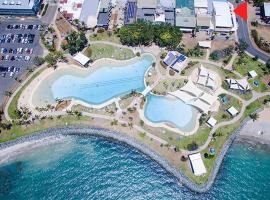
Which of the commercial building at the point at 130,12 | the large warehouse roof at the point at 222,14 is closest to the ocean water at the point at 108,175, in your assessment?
the large warehouse roof at the point at 222,14

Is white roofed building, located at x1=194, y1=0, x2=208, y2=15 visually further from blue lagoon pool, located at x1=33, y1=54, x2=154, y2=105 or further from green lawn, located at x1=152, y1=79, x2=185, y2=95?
green lawn, located at x1=152, y1=79, x2=185, y2=95

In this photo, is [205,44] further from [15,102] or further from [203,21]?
[15,102]

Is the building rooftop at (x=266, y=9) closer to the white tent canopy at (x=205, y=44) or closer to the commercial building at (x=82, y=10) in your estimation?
the white tent canopy at (x=205, y=44)

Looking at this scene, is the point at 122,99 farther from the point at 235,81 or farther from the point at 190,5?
the point at 190,5

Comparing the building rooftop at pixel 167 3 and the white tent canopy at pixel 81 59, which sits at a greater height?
the building rooftop at pixel 167 3

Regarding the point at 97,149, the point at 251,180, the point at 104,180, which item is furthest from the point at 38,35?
the point at 251,180

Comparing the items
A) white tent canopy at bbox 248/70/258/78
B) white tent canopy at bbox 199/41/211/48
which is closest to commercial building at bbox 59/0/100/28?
white tent canopy at bbox 199/41/211/48
